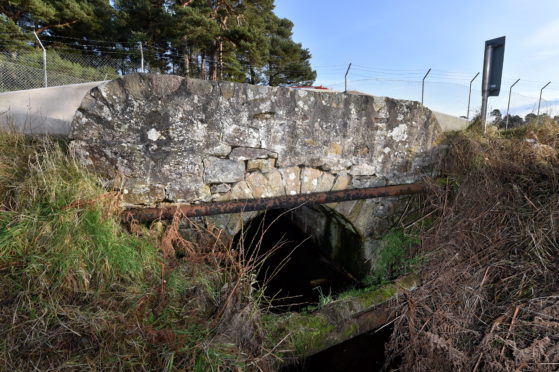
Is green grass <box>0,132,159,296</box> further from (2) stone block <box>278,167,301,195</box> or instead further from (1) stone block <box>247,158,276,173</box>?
(2) stone block <box>278,167,301,195</box>

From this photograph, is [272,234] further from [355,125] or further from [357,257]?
[355,125]

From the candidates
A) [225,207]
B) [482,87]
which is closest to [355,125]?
[225,207]

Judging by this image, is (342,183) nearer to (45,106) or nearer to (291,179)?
(291,179)

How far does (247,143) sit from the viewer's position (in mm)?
2311

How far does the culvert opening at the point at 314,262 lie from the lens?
10.8 ft

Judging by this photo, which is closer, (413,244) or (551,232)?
(551,232)

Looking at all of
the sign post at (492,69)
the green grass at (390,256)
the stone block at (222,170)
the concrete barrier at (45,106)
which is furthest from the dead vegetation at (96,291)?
the sign post at (492,69)

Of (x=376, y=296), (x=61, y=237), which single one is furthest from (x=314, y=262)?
(x=61, y=237)

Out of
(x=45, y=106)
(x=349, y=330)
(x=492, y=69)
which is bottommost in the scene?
(x=349, y=330)

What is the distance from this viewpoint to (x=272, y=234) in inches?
194

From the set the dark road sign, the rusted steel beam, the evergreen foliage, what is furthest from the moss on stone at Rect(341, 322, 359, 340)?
the evergreen foliage

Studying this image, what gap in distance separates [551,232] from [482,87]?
2.47 metres

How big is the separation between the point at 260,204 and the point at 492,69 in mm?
3849

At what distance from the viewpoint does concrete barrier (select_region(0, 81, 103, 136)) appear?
3236 millimetres
